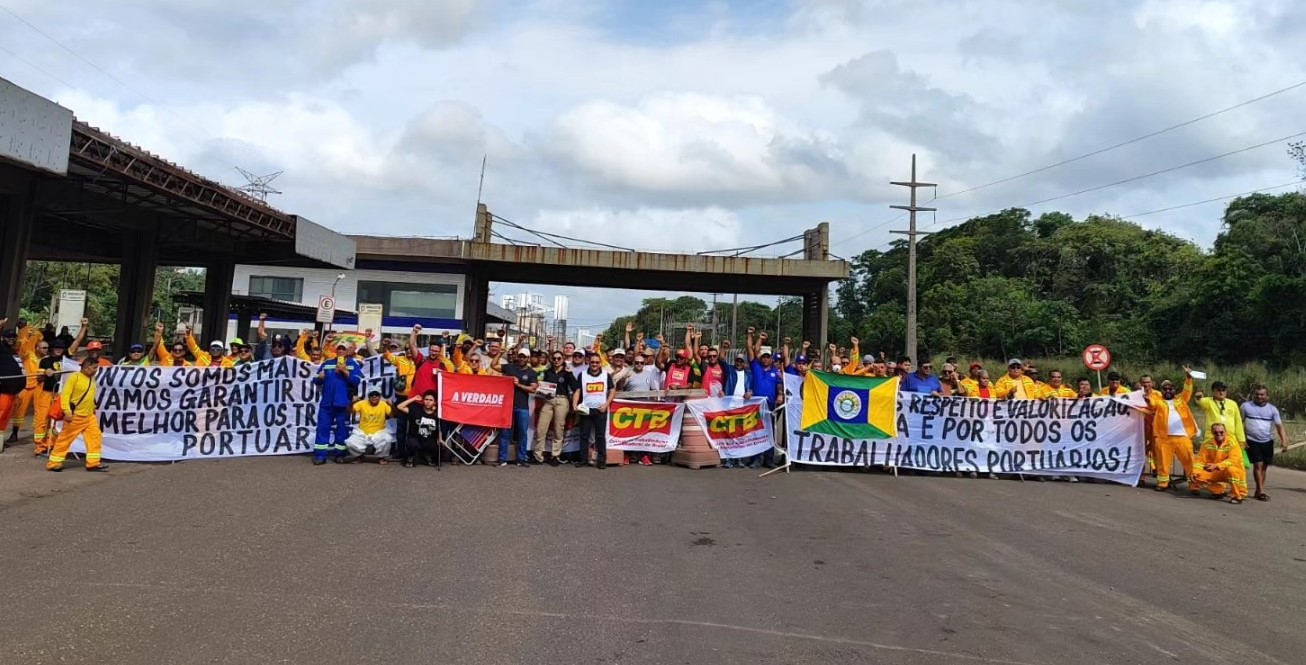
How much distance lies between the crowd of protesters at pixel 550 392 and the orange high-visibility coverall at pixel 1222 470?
0.01 meters

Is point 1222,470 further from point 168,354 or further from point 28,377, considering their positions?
point 28,377

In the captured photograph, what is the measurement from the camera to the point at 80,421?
1038 centimetres

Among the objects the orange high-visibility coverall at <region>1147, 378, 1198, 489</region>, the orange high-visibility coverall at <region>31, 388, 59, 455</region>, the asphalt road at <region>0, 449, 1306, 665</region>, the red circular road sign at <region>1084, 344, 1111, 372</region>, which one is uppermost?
the red circular road sign at <region>1084, 344, 1111, 372</region>

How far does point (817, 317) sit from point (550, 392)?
25.7 meters

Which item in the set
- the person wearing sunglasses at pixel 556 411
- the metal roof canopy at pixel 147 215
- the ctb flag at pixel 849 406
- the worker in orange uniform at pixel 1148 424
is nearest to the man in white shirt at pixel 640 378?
the person wearing sunglasses at pixel 556 411

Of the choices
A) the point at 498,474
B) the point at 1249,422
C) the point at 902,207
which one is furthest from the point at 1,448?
the point at 902,207

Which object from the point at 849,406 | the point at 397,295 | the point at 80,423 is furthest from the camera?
the point at 397,295

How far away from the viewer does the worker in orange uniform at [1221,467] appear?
11.2m

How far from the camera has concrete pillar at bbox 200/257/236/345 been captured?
1156 inches

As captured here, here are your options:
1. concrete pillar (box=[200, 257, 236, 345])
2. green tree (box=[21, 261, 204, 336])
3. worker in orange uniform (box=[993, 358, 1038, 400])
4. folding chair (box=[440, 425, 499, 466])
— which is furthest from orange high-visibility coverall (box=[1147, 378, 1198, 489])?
green tree (box=[21, 261, 204, 336])

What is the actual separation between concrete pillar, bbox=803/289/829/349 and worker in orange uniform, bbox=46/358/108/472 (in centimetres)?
2670

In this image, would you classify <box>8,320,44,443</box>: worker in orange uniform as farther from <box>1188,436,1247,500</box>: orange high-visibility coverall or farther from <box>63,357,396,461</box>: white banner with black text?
<box>1188,436,1247,500</box>: orange high-visibility coverall

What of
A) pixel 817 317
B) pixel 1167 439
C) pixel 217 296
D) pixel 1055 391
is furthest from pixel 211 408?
pixel 817 317

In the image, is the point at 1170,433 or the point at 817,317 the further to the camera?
the point at 817,317
